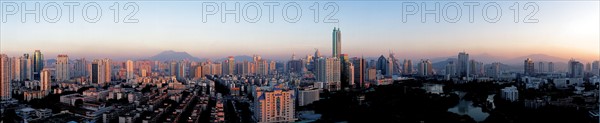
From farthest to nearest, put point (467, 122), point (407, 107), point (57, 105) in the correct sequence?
1. point (57, 105)
2. point (407, 107)
3. point (467, 122)

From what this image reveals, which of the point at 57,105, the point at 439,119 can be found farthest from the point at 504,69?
the point at 57,105

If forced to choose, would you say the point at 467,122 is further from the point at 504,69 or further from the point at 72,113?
the point at 504,69

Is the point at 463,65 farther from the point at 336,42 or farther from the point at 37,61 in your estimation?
the point at 37,61

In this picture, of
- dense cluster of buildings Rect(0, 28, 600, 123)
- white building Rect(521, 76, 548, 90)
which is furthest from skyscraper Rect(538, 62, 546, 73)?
white building Rect(521, 76, 548, 90)

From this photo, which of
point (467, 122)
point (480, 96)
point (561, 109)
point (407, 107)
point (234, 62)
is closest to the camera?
point (467, 122)

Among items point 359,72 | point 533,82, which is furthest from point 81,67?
point 533,82
